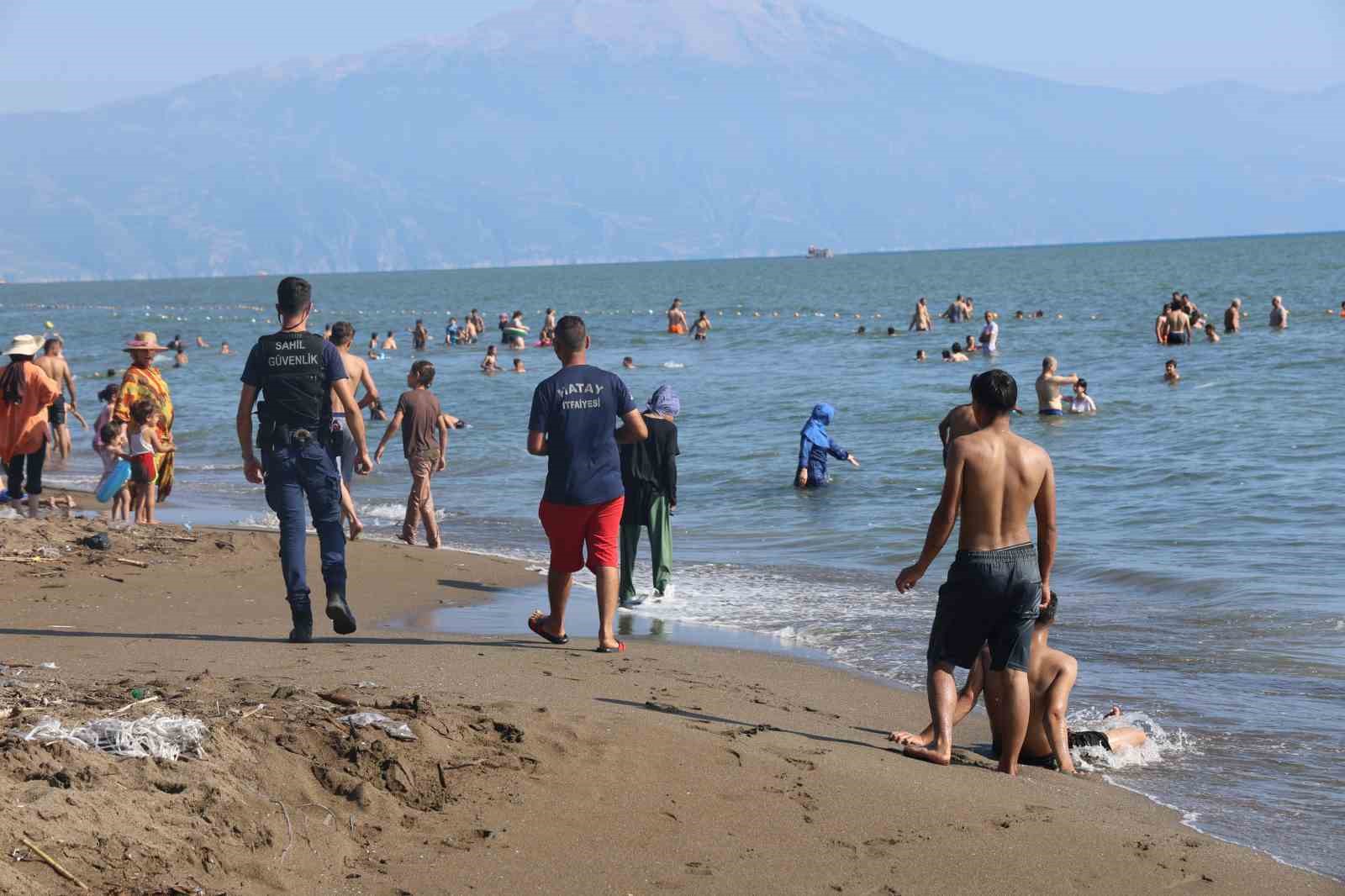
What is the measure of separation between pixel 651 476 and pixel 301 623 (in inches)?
108

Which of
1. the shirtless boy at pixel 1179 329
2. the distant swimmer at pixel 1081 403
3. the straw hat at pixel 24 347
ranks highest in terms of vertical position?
the shirtless boy at pixel 1179 329

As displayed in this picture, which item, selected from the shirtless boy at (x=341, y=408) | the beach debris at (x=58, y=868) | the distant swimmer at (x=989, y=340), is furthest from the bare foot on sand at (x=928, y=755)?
the distant swimmer at (x=989, y=340)

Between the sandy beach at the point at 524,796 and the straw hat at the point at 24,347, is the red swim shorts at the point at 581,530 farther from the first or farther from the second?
the straw hat at the point at 24,347

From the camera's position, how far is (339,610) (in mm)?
7086

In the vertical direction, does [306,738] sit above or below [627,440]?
below

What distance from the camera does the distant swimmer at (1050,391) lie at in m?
22.7

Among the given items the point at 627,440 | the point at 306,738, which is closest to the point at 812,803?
the point at 306,738

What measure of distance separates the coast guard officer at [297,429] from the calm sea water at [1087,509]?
2803 mm

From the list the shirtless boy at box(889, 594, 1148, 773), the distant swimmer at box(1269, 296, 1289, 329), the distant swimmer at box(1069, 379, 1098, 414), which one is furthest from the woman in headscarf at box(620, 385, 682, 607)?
the distant swimmer at box(1269, 296, 1289, 329)

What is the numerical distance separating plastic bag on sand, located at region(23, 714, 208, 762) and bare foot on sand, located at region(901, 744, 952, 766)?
2.64 meters

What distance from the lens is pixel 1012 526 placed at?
5375 mm

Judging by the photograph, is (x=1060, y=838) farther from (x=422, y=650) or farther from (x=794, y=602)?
(x=794, y=602)

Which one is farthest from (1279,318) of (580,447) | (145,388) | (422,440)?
(580,447)

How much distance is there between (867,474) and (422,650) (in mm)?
11149
